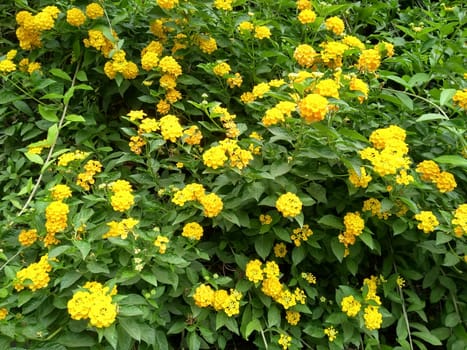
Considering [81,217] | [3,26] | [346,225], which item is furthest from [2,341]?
[3,26]

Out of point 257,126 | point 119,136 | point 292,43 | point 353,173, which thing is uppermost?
point 292,43

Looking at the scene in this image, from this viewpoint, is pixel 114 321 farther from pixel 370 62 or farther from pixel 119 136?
pixel 370 62

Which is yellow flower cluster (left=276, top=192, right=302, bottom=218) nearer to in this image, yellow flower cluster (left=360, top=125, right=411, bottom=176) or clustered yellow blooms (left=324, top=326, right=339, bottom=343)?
yellow flower cluster (left=360, top=125, right=411, bottom=176)

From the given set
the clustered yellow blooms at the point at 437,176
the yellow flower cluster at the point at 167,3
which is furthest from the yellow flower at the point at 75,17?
the clustered yellow blooms at the point at 437,176

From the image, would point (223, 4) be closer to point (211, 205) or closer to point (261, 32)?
point (261, 32)

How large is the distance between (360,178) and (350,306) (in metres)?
0.50

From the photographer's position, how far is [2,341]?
4.41 feet

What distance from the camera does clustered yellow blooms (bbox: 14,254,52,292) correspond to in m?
1.39

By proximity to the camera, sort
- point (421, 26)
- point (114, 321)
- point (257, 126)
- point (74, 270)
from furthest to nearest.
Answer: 1. point (421, 26)
2. point (257, 126)
3. point (74, 270)
4. point (114, 321)

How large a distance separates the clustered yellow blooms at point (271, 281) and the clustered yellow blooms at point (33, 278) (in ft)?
2.38

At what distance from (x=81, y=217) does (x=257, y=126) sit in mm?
905

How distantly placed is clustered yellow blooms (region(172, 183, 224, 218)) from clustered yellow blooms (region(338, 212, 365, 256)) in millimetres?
491

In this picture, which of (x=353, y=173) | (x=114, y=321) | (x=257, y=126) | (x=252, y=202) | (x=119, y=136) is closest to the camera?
(x=114, y=321)

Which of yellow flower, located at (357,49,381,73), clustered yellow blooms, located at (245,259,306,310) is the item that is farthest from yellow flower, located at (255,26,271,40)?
clustered yellow blooms, located at (245,259,306,310)
